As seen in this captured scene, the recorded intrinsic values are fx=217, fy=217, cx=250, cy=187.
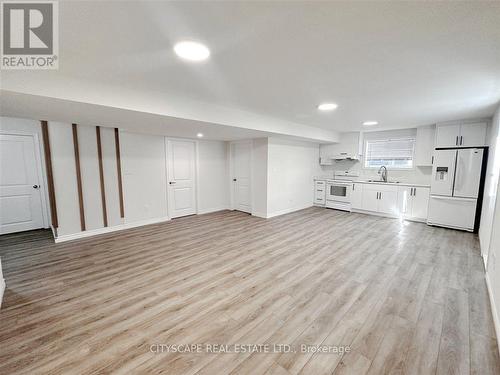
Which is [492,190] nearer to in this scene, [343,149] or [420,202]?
[420,202]

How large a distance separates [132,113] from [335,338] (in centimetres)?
341

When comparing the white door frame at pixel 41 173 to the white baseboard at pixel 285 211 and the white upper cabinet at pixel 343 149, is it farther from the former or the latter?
the white upper cabinet at pixel 343 149

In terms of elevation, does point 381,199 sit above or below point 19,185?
below

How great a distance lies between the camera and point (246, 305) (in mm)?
2254

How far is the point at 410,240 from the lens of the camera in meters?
4.12

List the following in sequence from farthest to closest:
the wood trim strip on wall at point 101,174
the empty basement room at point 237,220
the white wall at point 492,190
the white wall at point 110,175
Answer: the white wall at point 110,175 → the wood trim strip on wall at point 101,174 → the white wall at point 492,190 → the empty basement room at point 237,220

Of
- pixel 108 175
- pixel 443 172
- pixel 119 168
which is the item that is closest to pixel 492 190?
pixel 443 172

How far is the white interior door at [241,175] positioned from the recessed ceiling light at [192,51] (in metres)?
4.22

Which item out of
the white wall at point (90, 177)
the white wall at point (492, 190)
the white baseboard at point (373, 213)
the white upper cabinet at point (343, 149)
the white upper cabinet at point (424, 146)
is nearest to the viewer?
the white wall at point (492, 190)

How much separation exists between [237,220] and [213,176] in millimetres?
1675

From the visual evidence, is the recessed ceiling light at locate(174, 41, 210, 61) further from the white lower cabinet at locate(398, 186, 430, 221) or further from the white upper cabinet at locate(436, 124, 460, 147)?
the white lower cabinet at locate(398, 186, 430, 221)

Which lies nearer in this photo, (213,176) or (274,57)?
(274,57)

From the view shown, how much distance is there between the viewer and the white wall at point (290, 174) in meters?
5.77

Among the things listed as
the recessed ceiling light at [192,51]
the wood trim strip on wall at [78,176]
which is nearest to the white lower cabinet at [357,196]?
the recessed ceiling light at [192,51]
